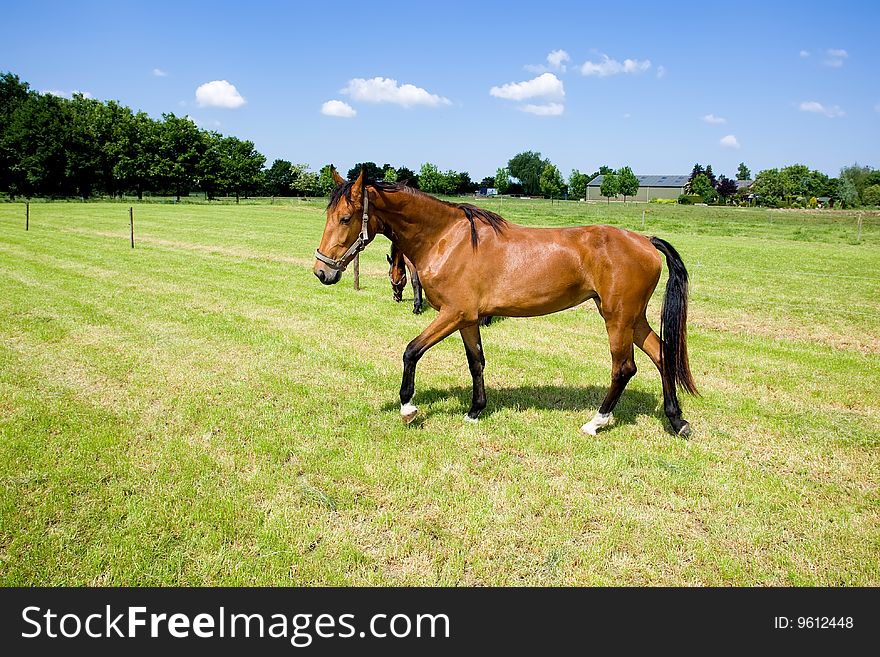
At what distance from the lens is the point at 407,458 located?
4.86m

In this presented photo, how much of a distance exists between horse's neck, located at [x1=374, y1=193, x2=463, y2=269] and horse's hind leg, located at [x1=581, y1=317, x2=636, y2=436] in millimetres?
1961

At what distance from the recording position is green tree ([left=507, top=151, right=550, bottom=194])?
137 metres

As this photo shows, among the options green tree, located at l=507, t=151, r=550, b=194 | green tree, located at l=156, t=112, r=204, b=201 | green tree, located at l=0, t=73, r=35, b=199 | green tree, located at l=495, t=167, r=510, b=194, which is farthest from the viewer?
green tree, located at l=507, t=151, r=550, b=194

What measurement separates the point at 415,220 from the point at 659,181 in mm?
154660

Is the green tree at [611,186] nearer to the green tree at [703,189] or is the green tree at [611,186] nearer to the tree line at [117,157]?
the green tree at [703,189]

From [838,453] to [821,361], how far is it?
3811 millimetres

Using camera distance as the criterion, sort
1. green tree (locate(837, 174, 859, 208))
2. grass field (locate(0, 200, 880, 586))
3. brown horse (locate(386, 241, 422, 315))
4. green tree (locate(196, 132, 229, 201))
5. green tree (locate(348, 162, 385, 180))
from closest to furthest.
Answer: grass field (locate(0, 200, 880, 586)), green tree (locate(348, 162, 385, 180)), brown horse (locate(386, 241, 422, 315)), green tree (locate(196, 132, 229, 201)), green tree (locate(837, 174, 859, 208))

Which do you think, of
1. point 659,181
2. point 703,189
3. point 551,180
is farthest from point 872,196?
point 659,181

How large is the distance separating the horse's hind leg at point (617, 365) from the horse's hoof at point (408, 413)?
1743 millimetres

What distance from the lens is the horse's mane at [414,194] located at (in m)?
5.15

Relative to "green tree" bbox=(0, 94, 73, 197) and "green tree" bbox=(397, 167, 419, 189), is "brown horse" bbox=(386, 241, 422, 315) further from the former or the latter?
"green tree" bbox=(0, 94, 73, 197)

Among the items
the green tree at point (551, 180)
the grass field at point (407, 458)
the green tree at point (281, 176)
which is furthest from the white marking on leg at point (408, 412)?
the green tree at point (551, 180)

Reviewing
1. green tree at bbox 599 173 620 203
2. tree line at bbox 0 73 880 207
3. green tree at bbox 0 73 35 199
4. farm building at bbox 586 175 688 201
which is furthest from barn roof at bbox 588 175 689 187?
green tree at bbox 0 73 35 199

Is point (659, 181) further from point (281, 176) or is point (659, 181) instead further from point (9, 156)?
point (9, 156)
